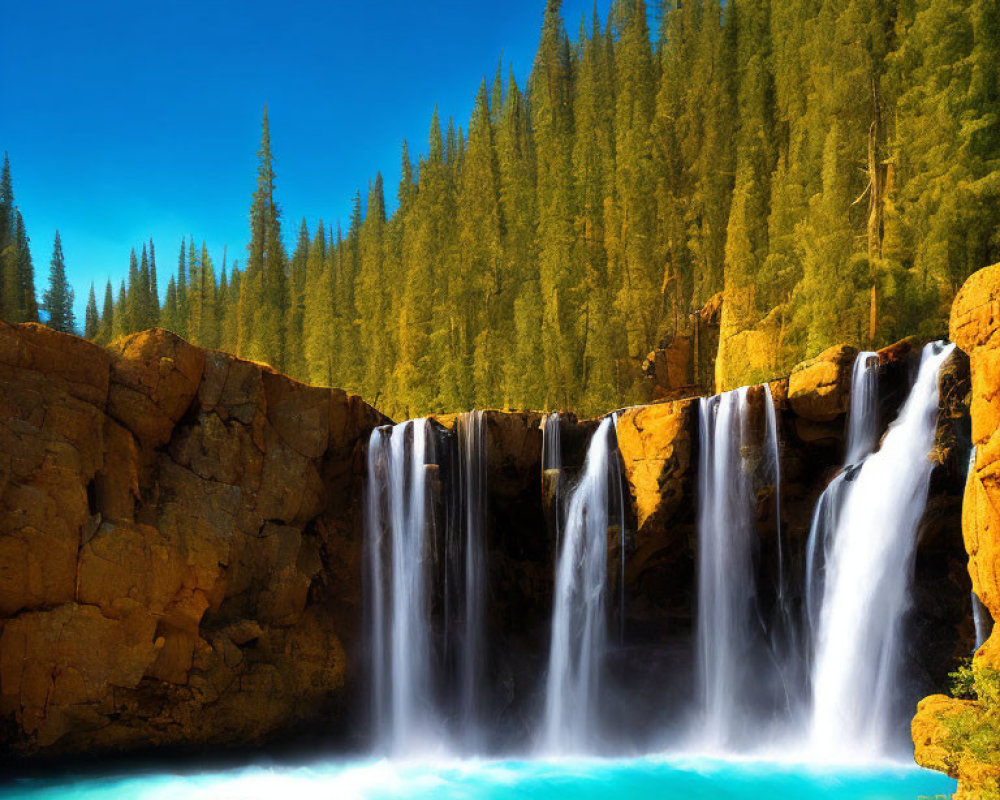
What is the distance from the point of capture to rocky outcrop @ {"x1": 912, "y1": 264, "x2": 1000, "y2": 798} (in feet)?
31.9

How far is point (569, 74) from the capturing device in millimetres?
39906

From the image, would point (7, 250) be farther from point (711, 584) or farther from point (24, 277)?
point (711, 584)

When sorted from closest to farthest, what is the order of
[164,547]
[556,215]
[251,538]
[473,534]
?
[164,547] → [251,538] → [473,534] → [556,215]

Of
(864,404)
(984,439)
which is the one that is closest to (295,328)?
(864,404)

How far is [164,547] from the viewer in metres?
14.6

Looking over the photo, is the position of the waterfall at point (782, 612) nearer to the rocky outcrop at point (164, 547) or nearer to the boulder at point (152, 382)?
the rocky outcrop at point (164, 547)

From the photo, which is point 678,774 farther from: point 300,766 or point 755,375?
point 755,375

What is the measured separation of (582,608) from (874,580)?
6.15 m

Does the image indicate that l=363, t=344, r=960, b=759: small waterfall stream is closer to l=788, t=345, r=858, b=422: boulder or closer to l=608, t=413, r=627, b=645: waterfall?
l=608, t=413, r=627, b=645: waterfall

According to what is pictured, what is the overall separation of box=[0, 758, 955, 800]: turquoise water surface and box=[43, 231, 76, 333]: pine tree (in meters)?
54.9

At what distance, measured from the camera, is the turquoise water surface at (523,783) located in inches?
491

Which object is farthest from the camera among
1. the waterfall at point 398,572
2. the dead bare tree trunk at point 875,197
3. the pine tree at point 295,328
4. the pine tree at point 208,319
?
the pine tree at point 208,319

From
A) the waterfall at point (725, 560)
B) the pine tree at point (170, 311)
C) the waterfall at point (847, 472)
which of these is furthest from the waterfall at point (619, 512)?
the pine tree at point (170, 311)

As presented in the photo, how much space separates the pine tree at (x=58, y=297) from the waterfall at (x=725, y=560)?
58477 mm
